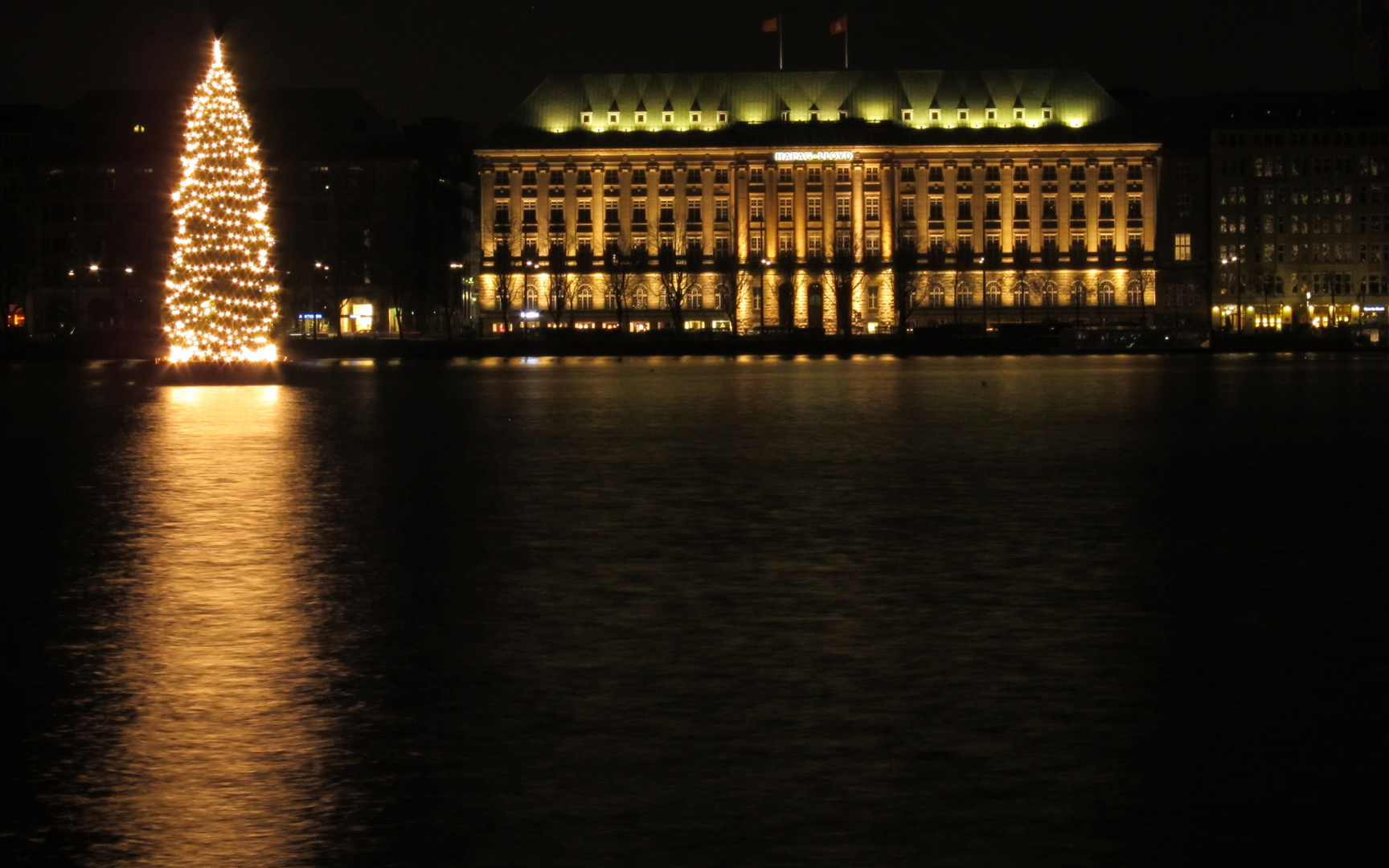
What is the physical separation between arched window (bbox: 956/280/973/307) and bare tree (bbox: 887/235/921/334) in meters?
3.76

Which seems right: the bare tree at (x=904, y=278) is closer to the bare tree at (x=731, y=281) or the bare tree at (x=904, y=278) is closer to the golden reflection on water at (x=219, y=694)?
the bare tree at (x=731, y=281)

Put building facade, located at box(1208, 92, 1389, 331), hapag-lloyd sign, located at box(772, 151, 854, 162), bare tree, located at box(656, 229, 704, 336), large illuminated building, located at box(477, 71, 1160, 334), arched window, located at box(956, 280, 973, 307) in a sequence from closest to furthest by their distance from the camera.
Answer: bare tree, located at box(656, 229, 704, 336) < building facade, located at box(1208, 92, 1389, 331) < arched window, located at box(956, 280, 973, 307) < large illuminated building, located at box(477, 71, 1160, 334) < hapag-lloyd sign, located at box(772, 151, 854, 162)

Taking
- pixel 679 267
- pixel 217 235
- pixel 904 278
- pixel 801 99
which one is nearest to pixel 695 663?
pixel 217 235

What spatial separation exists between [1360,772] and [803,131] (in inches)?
6090

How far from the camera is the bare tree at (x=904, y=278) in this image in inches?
5320

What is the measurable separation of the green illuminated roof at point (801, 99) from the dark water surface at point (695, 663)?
138773 mm

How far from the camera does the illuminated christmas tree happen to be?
63906mm

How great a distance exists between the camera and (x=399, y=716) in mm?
10203

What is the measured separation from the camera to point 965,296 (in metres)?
159

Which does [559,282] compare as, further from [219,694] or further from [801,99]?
[219,694]

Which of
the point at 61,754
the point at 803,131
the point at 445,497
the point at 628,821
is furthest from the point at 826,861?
the point at 803,131

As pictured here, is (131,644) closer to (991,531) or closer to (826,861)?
(826,861)

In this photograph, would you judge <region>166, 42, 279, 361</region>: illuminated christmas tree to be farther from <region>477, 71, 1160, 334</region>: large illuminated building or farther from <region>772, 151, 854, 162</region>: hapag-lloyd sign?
<region>772, 151, 854, 162</region>: hapag-lloyd sign

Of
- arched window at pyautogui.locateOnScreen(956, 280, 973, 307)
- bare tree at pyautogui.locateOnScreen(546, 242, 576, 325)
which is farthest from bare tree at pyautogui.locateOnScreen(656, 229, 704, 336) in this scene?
arched window at pyautogui.locateOnScreen(956, 280, 973, 307)
